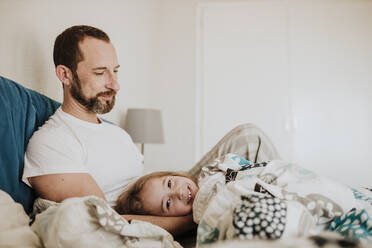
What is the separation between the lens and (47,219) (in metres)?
0.70

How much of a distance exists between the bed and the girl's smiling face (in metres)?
0.11

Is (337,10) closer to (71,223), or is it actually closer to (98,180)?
(98,180)

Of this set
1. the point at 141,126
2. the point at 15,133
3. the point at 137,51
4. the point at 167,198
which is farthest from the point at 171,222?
the point at 137,51

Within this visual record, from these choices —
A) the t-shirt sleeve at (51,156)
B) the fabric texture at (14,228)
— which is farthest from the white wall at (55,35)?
the fabric texture at (14,228)

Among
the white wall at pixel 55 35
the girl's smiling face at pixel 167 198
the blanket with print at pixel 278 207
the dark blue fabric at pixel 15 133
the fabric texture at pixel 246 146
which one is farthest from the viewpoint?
the fabric texture at pixel 246 146

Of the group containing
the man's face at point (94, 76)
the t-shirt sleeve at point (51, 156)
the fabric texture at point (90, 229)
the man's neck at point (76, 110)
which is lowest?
the fabric texture at point (90, 229)

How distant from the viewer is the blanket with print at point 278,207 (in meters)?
0.57

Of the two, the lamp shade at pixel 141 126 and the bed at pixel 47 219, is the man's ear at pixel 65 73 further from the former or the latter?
the lamp shade at pixel 141 126

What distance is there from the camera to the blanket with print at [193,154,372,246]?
1.86 ft

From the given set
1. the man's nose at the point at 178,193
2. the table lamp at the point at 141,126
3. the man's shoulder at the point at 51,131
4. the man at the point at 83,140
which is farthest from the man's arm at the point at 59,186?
the table lamp at the point at 141,126

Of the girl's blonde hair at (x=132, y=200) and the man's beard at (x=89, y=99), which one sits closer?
the girl's blonde hair at (x=132, y=200)

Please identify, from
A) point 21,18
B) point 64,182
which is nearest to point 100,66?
point 21,18

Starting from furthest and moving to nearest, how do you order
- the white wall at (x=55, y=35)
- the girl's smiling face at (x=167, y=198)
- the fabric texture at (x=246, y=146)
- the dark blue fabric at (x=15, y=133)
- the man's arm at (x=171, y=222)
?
the fabric texture at (x=246, y=146) → the white wall at (x=55, y=35) → the girl's smiling face at (x=167, y=198) → the man's arm at (x=171, y=222) → the dark blue fabric at (x=15, y=133)

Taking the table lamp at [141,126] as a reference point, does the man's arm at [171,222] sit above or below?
below
